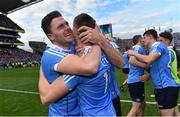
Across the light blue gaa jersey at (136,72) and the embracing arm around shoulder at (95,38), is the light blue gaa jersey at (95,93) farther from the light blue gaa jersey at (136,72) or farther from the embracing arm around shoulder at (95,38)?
the light blue gaa jersey at (136,72)

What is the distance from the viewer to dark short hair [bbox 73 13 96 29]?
3.11 metres

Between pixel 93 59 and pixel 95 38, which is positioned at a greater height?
pixel 95 38

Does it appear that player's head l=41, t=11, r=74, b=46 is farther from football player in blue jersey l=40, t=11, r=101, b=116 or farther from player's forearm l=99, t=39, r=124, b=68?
player's forearm l=99, t=39, r=124, b=68

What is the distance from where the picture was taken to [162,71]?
6.49 m

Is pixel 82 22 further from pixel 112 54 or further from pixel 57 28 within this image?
pixel 112 54

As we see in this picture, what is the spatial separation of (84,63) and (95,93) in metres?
0.41

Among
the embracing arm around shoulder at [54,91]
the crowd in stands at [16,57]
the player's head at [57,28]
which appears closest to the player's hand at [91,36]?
the player's head at [57,28]

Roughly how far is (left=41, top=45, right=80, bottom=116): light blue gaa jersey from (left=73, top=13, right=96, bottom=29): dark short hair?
0.90 ft

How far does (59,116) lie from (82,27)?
2.77ft

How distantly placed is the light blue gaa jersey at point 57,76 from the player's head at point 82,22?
230 mm

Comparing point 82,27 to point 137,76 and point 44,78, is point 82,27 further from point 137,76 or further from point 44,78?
point 137,76

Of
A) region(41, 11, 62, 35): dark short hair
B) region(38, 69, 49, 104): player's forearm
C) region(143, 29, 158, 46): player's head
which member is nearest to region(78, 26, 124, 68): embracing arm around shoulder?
region(41, 11, 62, 35): dark short hair

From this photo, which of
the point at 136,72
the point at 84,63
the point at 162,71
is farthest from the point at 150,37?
the point at 84,63

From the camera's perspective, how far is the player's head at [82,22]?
3.11 m
